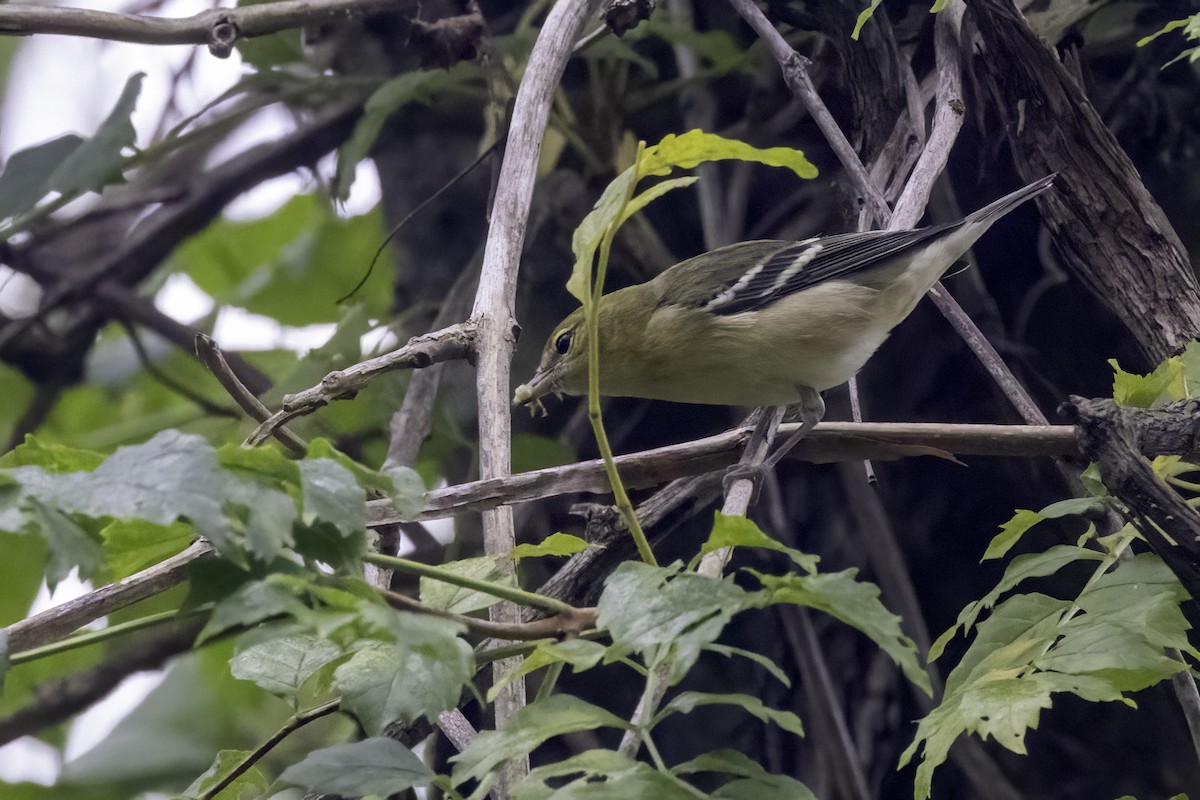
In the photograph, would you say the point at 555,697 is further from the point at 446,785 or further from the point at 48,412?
the point at 48,412

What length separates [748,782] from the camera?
0.97 metres

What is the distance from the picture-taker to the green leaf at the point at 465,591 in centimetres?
120

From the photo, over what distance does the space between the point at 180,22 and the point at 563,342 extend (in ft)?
4.00

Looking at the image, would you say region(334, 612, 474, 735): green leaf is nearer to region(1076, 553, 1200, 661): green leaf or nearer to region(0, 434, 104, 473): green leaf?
region(0, 434, 104, 473): green leaf

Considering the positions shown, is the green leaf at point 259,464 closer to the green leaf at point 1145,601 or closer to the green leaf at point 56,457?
the green leaf at point 56,457

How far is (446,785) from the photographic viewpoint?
95cm

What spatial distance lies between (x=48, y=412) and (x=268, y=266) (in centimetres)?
92

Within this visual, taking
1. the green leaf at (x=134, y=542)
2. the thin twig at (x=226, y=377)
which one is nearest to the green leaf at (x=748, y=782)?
the green leaf at (x=134, y=542)

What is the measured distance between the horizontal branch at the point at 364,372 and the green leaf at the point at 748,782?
853 millimetres

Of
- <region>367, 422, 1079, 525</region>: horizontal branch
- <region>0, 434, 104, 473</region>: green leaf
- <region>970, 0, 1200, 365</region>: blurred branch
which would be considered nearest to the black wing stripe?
<region>970, 0, 1200, 365</region>: blurred branch

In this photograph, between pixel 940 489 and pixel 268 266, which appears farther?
pixel 268 266

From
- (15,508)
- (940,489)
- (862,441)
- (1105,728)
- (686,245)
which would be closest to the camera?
(15,508)

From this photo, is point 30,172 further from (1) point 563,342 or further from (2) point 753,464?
(2) point 753,464

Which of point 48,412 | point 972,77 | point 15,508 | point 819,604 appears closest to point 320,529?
point 15,508
